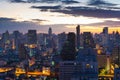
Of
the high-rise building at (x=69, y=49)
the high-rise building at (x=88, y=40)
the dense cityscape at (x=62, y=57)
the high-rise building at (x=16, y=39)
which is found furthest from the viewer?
the high-rise building at (x=16, y=39)

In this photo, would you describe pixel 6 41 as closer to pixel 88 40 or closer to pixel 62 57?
pixel 88 40

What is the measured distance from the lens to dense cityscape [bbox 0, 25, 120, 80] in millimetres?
32375

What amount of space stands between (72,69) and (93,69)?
2169mm

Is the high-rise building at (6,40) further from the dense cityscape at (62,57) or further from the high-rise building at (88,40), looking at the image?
the high-rise building at (88,40)

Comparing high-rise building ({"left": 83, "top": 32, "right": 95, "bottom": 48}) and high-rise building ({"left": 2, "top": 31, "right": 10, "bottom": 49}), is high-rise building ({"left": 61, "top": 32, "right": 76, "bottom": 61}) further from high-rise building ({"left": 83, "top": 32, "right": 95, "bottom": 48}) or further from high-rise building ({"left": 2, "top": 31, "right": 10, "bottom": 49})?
high-rise building ({"left": 2, "top": 31, "right": 10, "bottom": 49})

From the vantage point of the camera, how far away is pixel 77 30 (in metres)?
80.6

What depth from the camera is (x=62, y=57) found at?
46375 mm

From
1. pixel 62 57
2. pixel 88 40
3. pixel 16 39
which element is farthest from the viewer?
pixel 16 39

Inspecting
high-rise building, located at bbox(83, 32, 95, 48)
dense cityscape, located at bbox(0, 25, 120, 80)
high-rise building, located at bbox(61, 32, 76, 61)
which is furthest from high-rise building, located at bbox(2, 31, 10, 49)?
high-rise building, located at bbox(61, 32, 76, 61)

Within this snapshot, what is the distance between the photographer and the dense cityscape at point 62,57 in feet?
106

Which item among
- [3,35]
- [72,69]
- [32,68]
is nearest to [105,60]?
[32,68]

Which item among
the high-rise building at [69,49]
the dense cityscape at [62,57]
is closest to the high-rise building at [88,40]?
the dense cityscape at [62,57]

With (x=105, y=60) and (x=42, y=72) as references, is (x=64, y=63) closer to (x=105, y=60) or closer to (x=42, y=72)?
(x=42, y=72)


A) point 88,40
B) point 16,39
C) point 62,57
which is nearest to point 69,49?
point 62,57
